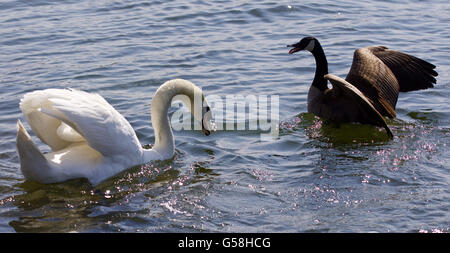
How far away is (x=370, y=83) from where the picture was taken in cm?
820

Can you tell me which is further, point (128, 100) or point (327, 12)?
point (327, 12)

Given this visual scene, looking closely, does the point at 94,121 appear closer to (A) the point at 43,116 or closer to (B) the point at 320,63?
(A) the point at 43,116

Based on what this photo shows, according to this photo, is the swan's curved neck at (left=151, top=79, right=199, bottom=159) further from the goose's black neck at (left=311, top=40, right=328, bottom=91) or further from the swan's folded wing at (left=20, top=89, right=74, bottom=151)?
the goose's black neck at (left=311, top=40, right=328, bottom=91)

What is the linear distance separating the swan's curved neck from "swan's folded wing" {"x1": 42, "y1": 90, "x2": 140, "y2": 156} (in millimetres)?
737

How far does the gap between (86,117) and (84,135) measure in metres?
0.17

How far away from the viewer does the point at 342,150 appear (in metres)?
7.48

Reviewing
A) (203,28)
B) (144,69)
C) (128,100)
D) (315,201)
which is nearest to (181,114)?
(128,100)

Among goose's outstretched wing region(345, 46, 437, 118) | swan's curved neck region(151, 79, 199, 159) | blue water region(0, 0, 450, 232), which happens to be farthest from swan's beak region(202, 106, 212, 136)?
goose's outstretched wing region(345, 46, 437, 118)

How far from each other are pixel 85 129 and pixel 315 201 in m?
2.12

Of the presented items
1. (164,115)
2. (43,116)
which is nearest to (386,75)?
(164,115)

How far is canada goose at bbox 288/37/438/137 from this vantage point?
808 centimetres

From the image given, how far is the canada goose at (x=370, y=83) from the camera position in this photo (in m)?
8.08

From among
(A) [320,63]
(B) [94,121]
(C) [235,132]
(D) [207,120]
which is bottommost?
(C) [235,132]
